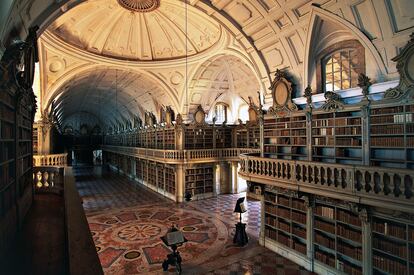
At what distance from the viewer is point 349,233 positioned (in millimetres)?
6871

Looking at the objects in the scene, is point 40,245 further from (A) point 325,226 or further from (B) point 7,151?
(A) point 325,226

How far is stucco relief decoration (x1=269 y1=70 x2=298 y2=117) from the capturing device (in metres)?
8.68

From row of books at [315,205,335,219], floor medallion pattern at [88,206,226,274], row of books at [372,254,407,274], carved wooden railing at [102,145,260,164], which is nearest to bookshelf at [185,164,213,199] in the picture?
carved wooden railing at [102,145,260,164]

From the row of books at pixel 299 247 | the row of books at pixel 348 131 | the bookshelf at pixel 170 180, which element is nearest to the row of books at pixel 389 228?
the row of books at pixel 348 131

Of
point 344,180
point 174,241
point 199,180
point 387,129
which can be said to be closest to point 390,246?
point 344,180

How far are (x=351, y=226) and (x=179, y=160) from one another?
32.9 feet

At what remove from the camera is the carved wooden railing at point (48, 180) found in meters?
7.18

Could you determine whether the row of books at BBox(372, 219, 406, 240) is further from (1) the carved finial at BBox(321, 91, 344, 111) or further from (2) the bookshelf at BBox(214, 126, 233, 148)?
(2) the bookshelf at BBox(214, 126, 233, 148)

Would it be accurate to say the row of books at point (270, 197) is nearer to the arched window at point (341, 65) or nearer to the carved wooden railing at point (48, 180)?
the arched window at point (341, 65)

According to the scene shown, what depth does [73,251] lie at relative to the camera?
6.27 feet

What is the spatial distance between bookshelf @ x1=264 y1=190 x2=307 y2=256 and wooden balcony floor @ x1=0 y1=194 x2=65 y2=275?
21.3ft

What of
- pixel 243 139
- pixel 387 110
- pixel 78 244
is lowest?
pixel 78 244

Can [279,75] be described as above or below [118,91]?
below

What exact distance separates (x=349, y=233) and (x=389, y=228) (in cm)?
103
